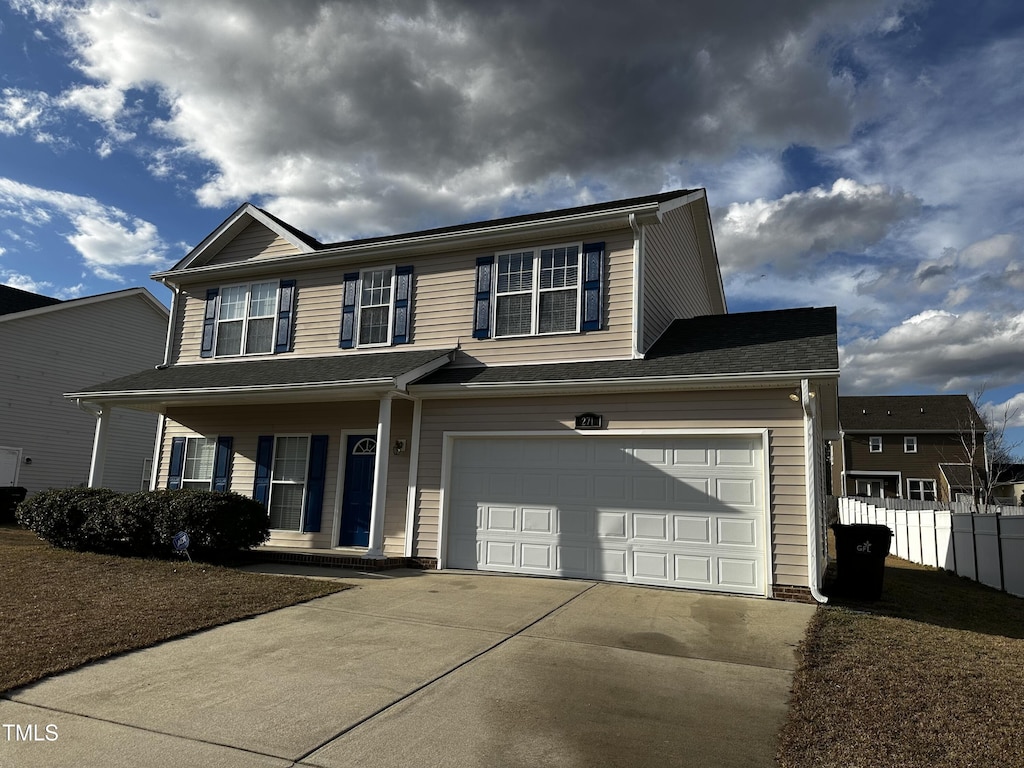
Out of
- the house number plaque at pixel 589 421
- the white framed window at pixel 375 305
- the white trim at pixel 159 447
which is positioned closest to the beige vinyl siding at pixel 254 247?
the white framed window at pixel 375 305

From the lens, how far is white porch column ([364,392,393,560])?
10805 mm

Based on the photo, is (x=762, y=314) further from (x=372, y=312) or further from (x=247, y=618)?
(x=247, y=618)

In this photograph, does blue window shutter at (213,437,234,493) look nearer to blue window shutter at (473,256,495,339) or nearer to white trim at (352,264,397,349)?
white trim at (352,264,397,349)

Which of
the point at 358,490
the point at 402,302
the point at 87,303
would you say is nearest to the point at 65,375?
the point at 87,303

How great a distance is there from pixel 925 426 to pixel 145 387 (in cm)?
4229

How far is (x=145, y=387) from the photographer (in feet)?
43.9

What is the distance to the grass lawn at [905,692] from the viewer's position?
415 cm

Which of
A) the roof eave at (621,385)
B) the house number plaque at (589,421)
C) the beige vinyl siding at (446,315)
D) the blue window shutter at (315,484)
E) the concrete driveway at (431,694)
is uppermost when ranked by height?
the beige vinyl siding at (446,315)

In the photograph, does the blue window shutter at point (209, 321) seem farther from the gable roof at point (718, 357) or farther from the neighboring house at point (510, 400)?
the gable roof at point (718, 357)

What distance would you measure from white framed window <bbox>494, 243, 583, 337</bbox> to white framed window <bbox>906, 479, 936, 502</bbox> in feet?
122

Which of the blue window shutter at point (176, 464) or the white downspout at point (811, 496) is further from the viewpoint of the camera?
the blue window shutter at point (176, 464)

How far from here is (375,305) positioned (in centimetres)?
1338

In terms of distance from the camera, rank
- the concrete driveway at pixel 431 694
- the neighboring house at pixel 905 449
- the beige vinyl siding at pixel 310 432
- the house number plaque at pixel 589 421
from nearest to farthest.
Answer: the concrete driveway at pixel 431 694, the house number plaque at pixel 589 421, the beige vinyl siding at pixel 310 432, the neighboring house at pixel 905 449

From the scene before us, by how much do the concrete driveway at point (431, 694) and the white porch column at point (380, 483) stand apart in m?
2.83
